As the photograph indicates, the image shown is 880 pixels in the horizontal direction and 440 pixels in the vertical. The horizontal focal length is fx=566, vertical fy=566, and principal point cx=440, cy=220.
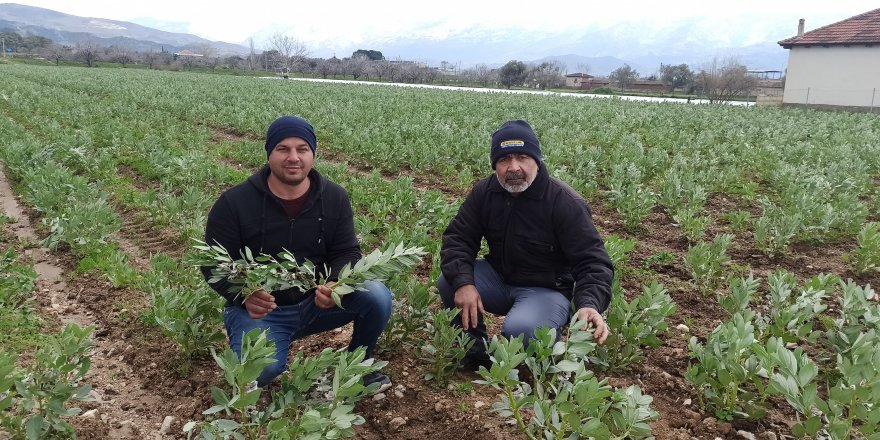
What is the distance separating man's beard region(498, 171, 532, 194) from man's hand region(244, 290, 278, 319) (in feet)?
5.17

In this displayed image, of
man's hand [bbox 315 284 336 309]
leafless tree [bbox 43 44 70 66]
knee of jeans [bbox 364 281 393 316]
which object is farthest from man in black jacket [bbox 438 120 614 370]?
leafless tree [bbox 43 44 70 66]

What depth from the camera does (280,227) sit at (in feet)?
11.3

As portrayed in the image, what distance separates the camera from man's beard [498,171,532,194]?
354 cm

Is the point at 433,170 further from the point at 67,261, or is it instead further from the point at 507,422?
the point at 507,422

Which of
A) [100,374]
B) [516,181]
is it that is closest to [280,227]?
[516,181]

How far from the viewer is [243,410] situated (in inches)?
100

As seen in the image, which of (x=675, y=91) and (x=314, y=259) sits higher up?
(x=675, y=91)

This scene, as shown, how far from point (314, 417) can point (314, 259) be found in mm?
1429

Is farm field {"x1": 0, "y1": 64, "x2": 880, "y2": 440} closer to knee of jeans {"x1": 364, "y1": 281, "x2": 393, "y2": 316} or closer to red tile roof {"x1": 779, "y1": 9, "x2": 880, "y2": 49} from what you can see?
knee of jeans {"x1": 364, "y1": 281, "x2": 393, "y2": 316}

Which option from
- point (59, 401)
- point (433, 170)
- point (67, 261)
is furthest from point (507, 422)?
point (433, 170)

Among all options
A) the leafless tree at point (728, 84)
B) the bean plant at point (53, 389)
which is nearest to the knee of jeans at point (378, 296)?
the bean plant at point (53, 389)

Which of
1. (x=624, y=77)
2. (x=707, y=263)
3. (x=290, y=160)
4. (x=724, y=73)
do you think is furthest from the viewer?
(x=624, y=77)

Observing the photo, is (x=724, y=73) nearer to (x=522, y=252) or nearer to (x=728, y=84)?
(x=728, y=84)

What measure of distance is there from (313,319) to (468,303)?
1.01 metres
